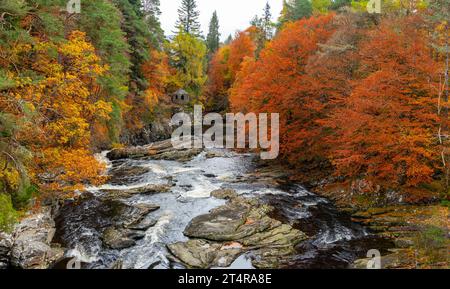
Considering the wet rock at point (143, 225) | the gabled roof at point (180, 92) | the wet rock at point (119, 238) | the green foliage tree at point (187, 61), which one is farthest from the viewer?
the green foliage tree at point (187, 61)

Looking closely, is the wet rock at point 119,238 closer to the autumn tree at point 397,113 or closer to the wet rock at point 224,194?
the wet rock at point 224,194

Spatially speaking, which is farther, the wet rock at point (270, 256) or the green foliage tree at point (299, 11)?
the green foliage tree at point (299, 11)

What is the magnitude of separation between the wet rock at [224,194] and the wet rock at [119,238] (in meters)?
5.58

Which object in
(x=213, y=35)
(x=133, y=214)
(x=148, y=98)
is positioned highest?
(x=213, y=35)

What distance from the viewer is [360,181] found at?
58.3 feet

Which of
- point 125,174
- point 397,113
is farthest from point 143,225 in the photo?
point 397,113

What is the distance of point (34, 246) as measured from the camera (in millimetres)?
10789

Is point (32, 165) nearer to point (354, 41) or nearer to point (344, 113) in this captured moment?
point (344, 113)

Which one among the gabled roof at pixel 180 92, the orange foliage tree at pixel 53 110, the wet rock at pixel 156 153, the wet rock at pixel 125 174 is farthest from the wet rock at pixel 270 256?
the gabled roof at pixel 180 92

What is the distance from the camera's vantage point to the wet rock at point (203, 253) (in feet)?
35.7

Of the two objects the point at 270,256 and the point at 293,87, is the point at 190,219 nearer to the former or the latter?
the point at 270,256

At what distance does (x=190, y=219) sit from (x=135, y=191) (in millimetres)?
4847

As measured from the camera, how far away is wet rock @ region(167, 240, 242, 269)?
35.7ft

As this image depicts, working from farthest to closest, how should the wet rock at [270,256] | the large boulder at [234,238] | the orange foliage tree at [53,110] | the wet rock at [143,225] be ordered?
the wet rock at [143,225] → the orange foliage tree at [53,110] → the large boulder at [234,238] → the wet rock at [270,256]
